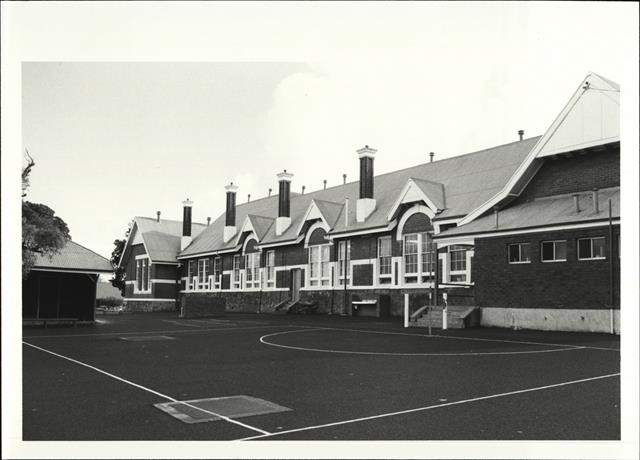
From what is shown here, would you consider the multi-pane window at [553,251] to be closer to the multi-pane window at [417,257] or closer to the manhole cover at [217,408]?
the multi-pane window at [417,257]

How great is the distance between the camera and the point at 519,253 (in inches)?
814

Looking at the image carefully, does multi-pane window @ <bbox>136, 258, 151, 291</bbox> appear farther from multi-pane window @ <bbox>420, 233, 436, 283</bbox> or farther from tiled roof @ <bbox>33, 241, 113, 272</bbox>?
multi-pane window @ <bbox>420, 233, 436, 283</bbox>

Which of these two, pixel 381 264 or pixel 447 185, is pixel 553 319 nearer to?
pixel 447 185

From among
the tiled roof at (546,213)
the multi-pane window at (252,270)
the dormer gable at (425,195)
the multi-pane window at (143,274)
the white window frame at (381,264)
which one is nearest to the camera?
the tiled roof at (546,213)

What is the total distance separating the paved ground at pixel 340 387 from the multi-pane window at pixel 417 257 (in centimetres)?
1134

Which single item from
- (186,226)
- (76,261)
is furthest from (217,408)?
(186,226)

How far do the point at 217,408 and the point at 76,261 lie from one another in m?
19.2

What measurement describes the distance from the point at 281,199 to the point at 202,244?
11719mm

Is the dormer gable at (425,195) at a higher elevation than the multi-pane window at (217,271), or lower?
higher

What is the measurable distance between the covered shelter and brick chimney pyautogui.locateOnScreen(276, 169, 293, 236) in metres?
15.3

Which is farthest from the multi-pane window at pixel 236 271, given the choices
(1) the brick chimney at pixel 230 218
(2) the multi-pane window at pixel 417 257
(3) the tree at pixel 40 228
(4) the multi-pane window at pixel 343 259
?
(3) the tree at pixel 40 228

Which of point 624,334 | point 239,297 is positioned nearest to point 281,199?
point 239,297

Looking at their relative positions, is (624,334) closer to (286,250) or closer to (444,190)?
(444,190)

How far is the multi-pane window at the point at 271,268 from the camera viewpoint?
132 feet
